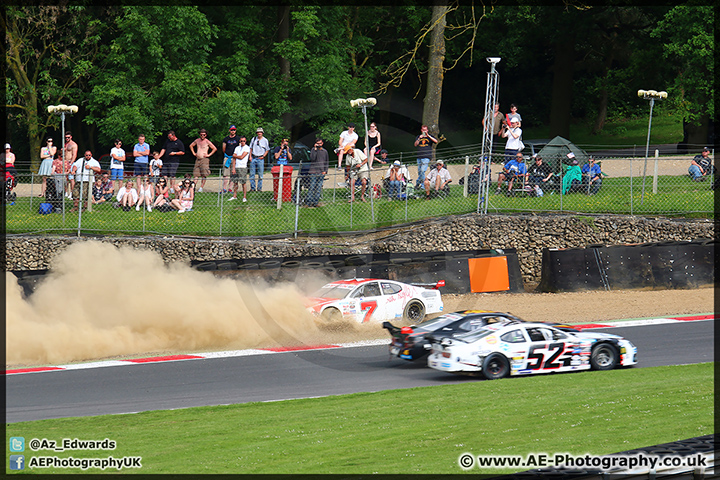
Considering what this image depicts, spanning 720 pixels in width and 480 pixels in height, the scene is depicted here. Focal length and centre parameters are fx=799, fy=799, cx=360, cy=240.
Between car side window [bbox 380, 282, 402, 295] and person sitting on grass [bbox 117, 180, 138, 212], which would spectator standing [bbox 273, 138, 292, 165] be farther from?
car side window [bbox 380, 282, 402, 295]

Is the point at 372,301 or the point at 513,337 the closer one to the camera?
the point at 513,337

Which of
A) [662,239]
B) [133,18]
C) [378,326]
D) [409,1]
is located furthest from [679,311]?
[409,1]

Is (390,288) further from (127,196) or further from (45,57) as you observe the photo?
(45,57)

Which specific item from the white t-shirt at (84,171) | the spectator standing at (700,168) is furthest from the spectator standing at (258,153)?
the spectator standing at (700,168)

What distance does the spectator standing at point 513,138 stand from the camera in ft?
73.6

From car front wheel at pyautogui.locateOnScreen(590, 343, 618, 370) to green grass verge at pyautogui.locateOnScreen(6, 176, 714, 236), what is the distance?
821 cm

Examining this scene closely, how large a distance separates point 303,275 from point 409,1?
77.5ft

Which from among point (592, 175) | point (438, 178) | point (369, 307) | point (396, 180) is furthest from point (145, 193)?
point (592, 175)

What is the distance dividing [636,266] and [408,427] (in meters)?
12.5

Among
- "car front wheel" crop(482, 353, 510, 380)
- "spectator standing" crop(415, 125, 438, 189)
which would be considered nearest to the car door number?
"car front wheel" crop(482, 353, 510, 380)

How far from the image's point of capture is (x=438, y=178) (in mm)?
21641

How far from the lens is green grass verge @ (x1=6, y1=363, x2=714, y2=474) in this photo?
809 centimetres

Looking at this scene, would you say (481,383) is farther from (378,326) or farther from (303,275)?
(303,275)

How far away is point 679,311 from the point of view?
18422 millimetres
